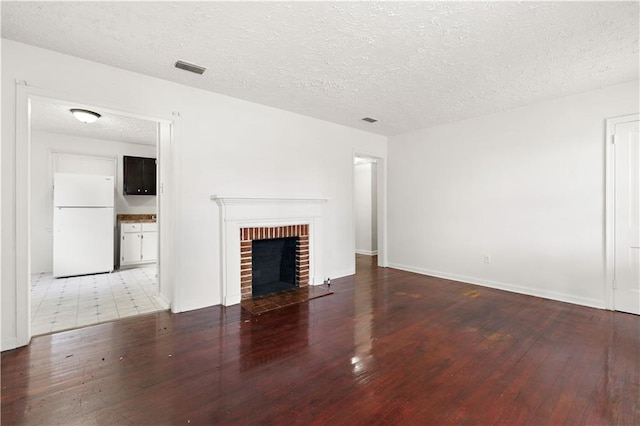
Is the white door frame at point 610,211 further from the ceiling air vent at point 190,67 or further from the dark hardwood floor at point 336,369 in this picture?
the ceiling air vent at point 190,67

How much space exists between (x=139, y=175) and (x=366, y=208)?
5.36 m

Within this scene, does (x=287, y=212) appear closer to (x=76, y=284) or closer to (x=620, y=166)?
(x=76, y=284)

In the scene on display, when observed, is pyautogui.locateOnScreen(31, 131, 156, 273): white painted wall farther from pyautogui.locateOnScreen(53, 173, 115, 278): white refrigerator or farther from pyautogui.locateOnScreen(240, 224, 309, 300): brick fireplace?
pyautogui.locateOnScreen(240, 224, 309, 300): brick fireplace

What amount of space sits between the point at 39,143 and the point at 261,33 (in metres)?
5.45

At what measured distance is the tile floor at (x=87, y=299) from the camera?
3.06 meters

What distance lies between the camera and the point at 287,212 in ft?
13.5

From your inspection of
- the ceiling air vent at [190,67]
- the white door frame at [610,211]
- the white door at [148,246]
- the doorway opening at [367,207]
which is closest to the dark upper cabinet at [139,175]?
the white door at [148,246]

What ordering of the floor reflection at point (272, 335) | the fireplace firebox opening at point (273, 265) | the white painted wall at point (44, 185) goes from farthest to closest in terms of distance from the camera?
the white painted wall at point (44, 185), the fireplace firebox opening at point (273, 265), the floor reflection at point (272, 335)

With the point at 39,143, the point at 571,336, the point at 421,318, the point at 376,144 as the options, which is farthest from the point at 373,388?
the point at 39,143

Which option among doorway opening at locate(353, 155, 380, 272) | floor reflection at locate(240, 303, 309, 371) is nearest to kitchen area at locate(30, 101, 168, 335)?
floor reflection at locate(240, 303, 309, 371)

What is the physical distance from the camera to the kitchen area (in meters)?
4.27

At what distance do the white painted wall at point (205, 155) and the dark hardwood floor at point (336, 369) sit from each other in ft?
1.98

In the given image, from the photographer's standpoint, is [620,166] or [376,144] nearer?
[620,166]

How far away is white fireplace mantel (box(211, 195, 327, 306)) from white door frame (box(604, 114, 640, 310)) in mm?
3504
